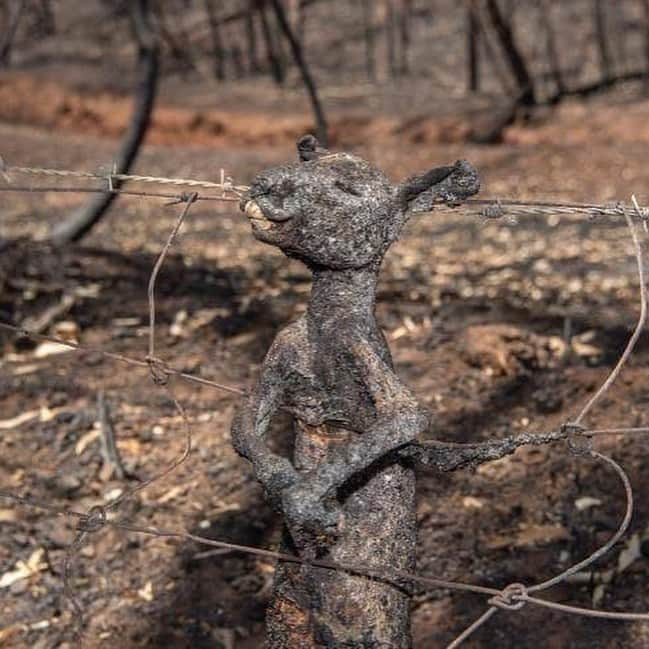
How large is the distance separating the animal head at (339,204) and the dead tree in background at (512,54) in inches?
256

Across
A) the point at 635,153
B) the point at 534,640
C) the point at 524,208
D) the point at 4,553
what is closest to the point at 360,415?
the point at 524,208

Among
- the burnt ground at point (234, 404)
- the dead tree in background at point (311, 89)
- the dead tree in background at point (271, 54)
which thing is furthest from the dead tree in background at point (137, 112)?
the dead tree in background at point (271, 54)

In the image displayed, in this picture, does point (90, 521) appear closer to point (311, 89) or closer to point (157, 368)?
point (157, 368)

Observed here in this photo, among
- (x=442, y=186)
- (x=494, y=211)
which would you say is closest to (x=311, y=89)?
(x=494, y=211)

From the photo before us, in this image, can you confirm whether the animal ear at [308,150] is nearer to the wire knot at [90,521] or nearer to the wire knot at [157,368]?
the wire knot at [157,368]

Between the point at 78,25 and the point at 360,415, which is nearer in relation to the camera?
the point at 360,415

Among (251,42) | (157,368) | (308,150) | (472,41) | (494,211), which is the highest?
(308,150)

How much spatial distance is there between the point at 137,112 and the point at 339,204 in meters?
3.67

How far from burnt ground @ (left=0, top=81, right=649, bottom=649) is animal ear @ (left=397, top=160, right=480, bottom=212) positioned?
53cm

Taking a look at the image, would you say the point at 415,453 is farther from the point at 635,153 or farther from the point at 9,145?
the point at 9,145

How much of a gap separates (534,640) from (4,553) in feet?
4.73

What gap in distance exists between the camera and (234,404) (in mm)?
3758

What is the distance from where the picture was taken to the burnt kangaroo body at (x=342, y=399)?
174 cm

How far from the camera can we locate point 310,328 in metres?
1.88
